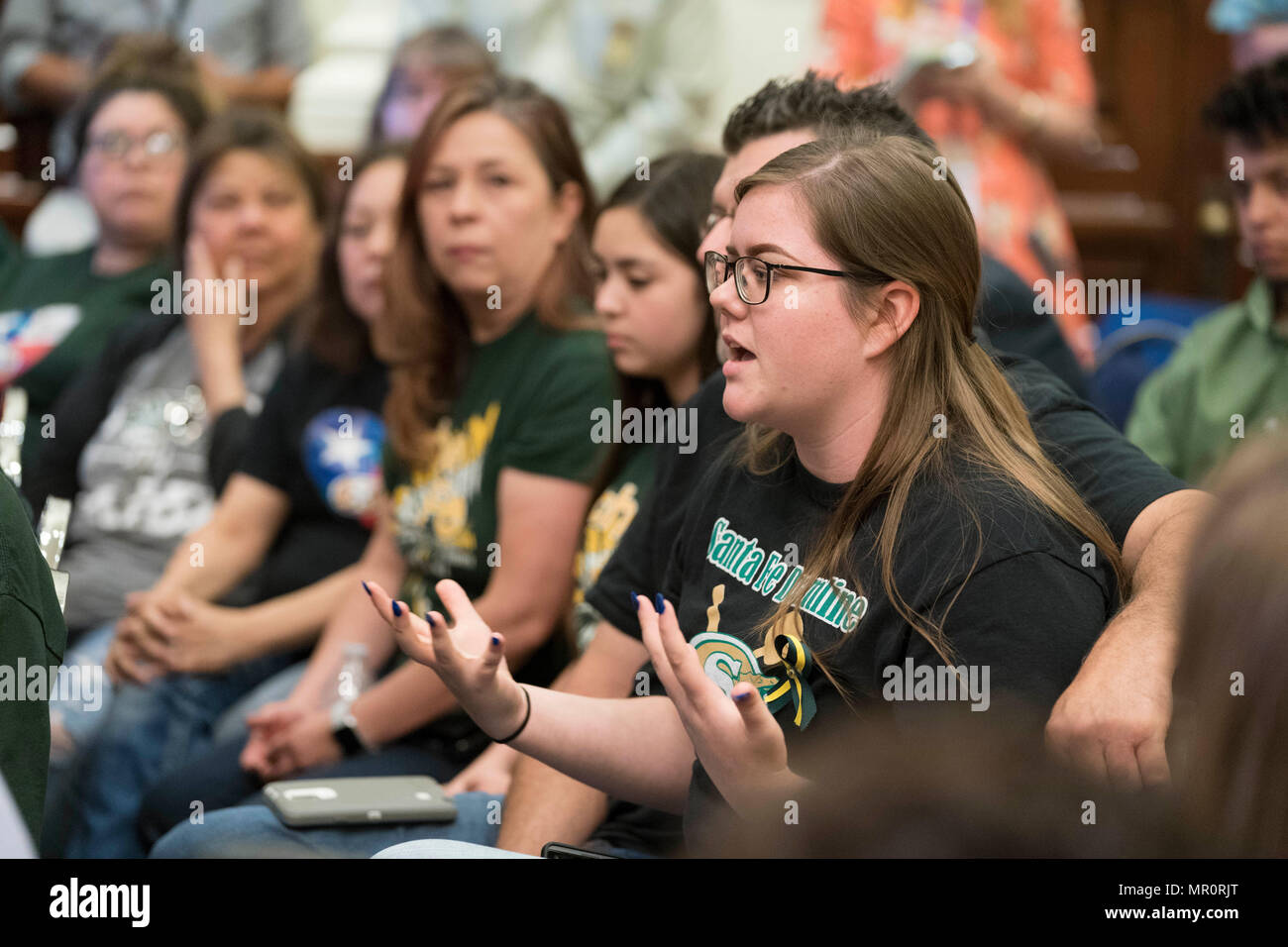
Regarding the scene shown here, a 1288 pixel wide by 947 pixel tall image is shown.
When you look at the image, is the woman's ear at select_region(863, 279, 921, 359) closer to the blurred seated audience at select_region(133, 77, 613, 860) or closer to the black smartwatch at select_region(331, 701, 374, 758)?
the blurred seated audience at select_region(133, 77, 613, 860)

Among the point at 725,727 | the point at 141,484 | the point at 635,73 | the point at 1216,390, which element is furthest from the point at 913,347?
the point at 635,73

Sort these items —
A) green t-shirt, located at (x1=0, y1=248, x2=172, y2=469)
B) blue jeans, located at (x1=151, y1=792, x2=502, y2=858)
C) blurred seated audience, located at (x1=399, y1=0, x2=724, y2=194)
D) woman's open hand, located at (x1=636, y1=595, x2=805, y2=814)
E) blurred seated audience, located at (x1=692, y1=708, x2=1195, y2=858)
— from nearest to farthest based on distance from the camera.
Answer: blurred seated audience, located at (x1=692, y1=708, x2=1195, y2=858), woman's open hand, located at (x1=636, y1=595, x2=805, y2=814), blue jeans, located at (x1=151, y1=792, x2=502, y2=858), green t-shirt, located at (x1=0, y1=248, x2=172, y2=469), blurred seated audience, located at (x1=399, y1=0, x2=724, y2=194)

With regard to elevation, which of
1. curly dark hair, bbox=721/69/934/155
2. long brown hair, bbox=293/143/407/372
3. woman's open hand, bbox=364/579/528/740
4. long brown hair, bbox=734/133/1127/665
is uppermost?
long brown hair, bbox=293/143/407/372

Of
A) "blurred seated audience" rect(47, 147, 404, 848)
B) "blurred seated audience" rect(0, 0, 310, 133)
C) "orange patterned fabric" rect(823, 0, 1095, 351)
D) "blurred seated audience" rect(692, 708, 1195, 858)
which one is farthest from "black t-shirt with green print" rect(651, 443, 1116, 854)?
"blurred seated audience" rect(0, 0, 310, 133)

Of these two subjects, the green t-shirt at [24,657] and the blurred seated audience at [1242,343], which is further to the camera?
the blurred seated audience at [1242,343]

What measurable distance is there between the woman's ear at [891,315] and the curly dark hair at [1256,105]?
1.10 m

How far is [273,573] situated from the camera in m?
2.46

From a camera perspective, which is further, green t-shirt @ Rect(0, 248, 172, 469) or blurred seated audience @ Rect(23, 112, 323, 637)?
green t-shirt @ Rect(0, 248, 172, 469)

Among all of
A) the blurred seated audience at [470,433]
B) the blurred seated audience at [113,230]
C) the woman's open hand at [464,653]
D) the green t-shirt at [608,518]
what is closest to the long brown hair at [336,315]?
the blurred seated audience at [470,433]

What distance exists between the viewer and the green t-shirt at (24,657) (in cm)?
117

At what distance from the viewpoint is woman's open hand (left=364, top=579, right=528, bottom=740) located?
1215 mm

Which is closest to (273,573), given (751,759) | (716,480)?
(716,480)

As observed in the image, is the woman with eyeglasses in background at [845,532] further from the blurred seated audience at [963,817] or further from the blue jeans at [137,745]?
the blue jeans at [137,745]

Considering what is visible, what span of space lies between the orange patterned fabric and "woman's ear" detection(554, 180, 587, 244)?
3.94 feet
